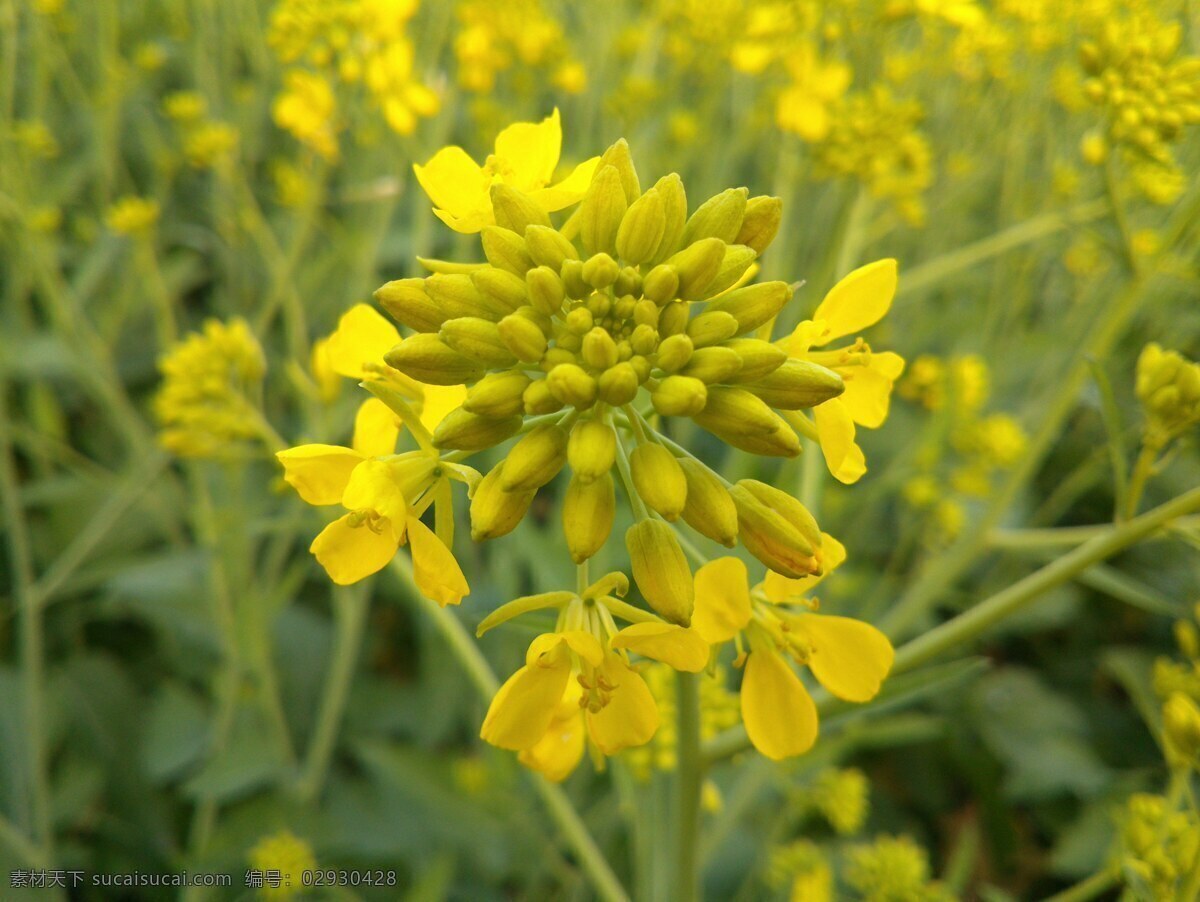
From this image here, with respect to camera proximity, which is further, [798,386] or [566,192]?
[566,192]

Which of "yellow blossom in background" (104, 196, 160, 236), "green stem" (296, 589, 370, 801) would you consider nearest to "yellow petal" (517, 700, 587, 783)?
"green stem" (296, 589, 370, 801)

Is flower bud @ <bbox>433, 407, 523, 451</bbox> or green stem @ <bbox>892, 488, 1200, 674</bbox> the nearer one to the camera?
flower bud @ <bbox>433, 407, 523, 451</bbox>

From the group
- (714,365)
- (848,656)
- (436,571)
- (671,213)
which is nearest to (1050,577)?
(848,656)

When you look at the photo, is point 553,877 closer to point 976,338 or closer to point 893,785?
point 893,785

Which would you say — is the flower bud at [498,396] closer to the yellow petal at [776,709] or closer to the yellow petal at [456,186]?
the yellow petal at [456,186]

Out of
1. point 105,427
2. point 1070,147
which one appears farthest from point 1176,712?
point 105,427

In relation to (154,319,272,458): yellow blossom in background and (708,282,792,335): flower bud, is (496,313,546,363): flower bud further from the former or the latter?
(154,319,272,458): yellow blossom in background

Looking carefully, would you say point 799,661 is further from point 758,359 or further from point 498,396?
point 498,396
